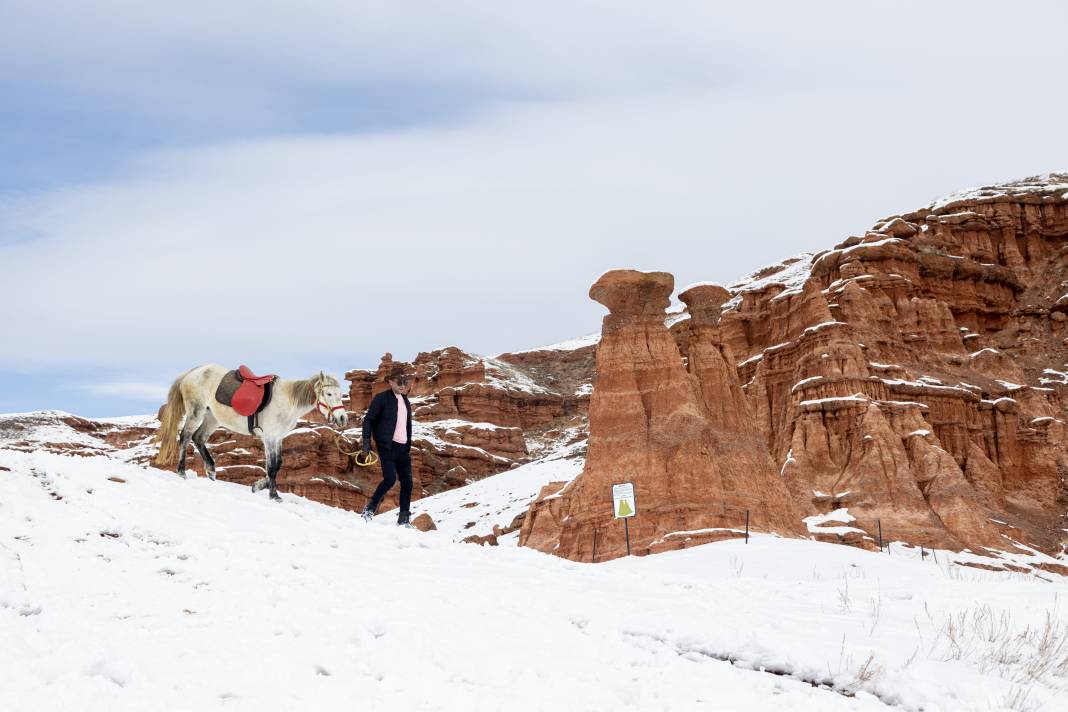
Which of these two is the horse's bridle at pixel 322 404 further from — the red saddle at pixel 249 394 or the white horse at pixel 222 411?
the red saddle at pixel 249 394

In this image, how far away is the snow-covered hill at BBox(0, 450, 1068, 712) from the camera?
553 cm

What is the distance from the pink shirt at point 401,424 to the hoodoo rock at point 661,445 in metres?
17.1

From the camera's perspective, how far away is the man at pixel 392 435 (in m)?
13.8

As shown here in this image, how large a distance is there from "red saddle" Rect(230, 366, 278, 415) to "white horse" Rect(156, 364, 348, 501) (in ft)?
0.57

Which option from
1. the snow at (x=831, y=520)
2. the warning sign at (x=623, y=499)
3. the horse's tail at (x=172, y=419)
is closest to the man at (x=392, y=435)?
the horse's tail at (x=172, y=419)

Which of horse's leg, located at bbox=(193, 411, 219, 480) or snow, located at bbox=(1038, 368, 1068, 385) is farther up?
snow, located at bbox=(1038, 368, 1068, 385)

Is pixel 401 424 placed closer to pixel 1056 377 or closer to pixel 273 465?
pixel 273 465

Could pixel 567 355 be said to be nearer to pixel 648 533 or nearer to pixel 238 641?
pixel 648 533

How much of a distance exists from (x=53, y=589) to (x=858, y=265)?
7023 centimetres

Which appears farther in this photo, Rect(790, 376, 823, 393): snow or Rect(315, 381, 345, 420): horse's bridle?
Rect(790, 376, 823, 393): snow

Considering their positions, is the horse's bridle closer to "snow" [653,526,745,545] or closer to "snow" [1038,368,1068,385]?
"snow" [653,526,745,545]

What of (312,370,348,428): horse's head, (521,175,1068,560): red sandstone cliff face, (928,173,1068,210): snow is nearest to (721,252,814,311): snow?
(521,175,1068,560): red sandstone cliff face

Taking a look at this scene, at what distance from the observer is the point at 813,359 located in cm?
5478

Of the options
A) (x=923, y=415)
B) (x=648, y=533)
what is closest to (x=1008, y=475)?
(x=923, y=415)
